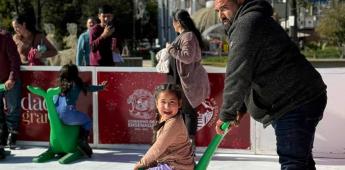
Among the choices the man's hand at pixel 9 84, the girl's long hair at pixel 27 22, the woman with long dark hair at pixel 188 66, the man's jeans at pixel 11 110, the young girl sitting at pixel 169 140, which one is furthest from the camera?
the girl's long hair at pixel 27 22

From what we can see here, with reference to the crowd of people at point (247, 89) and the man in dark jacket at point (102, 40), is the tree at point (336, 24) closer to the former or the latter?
the man in dark jacket at point (102, 40)

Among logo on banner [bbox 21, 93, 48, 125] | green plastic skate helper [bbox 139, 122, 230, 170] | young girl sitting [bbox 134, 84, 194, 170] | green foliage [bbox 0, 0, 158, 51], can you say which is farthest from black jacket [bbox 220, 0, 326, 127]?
green foliage [bbox 0, 0, 158, 51]

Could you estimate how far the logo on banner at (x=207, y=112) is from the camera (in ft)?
19.4

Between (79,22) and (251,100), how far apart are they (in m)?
48.7

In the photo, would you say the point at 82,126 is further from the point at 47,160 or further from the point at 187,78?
the point at 187,78

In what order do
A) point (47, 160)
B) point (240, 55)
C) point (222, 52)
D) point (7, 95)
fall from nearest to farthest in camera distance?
point (240, 55), point (47, 160), point (7, 95), point (222, 52)

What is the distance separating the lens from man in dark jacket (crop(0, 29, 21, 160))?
19.7ft

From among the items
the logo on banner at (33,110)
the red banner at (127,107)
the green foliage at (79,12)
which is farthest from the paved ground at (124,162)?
the green foliage at (79,12)

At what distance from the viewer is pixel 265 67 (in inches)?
126

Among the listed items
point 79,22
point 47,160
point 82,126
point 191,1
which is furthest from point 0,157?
point 191,1

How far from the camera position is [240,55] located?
3135mm

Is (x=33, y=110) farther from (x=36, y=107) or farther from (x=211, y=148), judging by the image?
(x=211, y=148)

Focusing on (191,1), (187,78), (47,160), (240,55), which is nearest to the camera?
(240,55)

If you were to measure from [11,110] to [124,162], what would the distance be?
4.63ft
